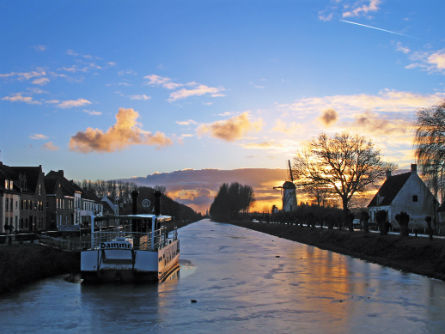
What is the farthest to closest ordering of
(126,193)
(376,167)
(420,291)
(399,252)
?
(126,193) < (376,167) < (399,252) < (420,291)

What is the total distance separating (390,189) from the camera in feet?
250

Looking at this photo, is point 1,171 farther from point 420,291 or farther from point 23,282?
point 420,291

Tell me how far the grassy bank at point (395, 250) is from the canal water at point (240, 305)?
1288mm

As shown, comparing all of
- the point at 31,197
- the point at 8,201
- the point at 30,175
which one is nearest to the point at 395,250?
the point at 8,201

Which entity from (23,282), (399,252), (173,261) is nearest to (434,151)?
(399,252)

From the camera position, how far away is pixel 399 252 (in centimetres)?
3747

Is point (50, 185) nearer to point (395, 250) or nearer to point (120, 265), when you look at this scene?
point (120, 265)

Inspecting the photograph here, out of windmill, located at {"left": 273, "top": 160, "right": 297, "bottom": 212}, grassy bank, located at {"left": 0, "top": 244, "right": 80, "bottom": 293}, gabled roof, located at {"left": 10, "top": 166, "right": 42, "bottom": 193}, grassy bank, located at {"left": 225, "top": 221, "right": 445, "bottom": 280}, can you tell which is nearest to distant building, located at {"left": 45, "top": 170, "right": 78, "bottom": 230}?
gabled roof, located at {"left": 10, "top": 166, "right": 42, "bottom": 193}

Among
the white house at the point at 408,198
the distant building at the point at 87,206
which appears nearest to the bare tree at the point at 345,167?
the white house at the point at 408,198

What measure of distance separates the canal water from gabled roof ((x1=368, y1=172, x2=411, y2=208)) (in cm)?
4198

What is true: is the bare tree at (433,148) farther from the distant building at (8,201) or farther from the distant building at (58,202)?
the distant building at (58,202)

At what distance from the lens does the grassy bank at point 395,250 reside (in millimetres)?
31281

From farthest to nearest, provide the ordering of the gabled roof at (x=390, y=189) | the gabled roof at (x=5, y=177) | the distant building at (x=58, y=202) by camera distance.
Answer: the distant building at (x=58, y=202) → the gabled roof at (x=390, y=189) → the gabled roof at (x=5, y=177)

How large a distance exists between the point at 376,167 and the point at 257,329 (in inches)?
2140
